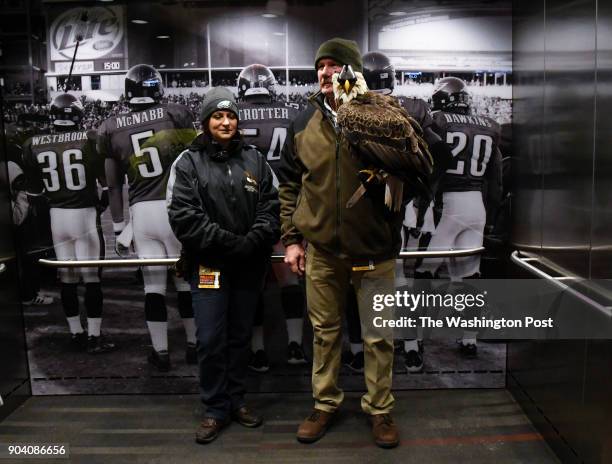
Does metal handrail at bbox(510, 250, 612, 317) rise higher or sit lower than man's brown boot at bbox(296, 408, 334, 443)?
higher

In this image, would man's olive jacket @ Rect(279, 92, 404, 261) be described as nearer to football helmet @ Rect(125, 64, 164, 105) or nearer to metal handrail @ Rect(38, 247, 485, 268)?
metal handrail @ Rect(38, 247, 485, 268)

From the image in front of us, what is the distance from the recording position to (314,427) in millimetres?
2537

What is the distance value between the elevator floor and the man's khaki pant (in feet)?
0.73

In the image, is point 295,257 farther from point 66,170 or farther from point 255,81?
point 66,170

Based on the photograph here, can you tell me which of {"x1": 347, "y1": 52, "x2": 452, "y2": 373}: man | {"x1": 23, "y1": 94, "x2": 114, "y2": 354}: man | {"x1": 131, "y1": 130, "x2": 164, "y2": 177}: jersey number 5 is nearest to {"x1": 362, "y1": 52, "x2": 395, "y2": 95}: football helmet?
{"x1": 347, "y1": 52, "x2": 452, "y2": 373}: man

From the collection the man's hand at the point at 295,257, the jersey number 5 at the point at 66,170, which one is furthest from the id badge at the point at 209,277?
the jersey number 5 at the point at 66,170

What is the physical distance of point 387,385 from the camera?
2.48 m

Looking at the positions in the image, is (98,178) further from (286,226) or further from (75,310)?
(286,226)

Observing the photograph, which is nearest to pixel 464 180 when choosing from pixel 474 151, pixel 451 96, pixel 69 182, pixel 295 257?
pixel 474 151

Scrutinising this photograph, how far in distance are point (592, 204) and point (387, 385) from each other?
113 cm

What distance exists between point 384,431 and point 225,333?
33.0 inches

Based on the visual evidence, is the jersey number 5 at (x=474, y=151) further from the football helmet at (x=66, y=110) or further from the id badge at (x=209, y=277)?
the football helmet at (x=66, y=110)

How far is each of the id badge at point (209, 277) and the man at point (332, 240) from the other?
0.33 meters

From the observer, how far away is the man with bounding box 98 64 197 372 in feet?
9.41
